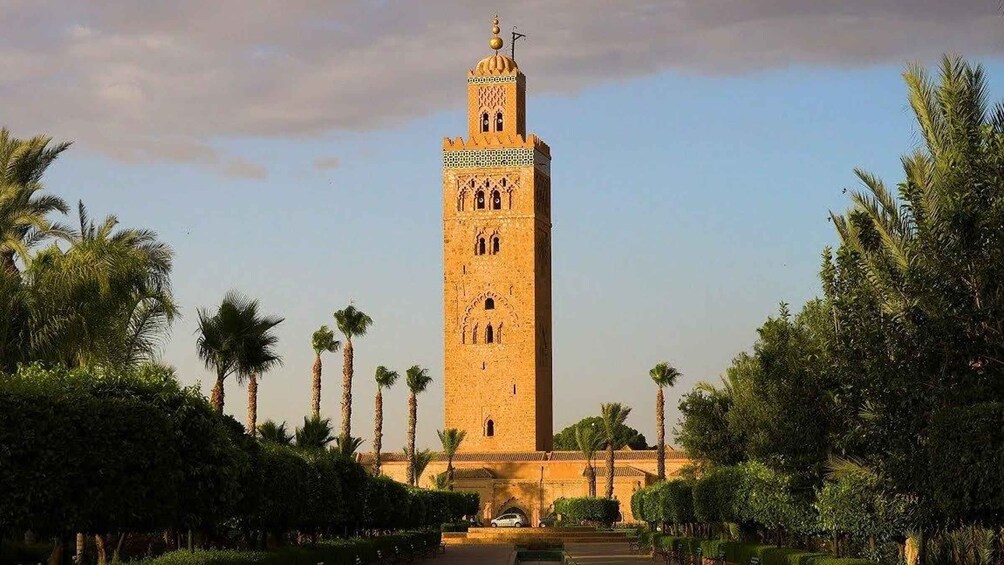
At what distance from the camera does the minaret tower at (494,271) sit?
241ft

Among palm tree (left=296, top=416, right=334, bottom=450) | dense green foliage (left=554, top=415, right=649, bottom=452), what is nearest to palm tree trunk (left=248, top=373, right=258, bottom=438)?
palm tree (left=296, top=416, right=334, bottom=450)

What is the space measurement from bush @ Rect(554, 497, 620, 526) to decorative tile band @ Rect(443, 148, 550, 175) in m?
17.0

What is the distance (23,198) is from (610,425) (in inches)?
1796

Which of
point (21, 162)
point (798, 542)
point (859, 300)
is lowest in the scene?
point (798, 542)

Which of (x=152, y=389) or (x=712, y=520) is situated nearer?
(x=152, y=389)

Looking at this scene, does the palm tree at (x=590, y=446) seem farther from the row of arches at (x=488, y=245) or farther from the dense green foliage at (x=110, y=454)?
the dense green foliage at (x=110, y=454)

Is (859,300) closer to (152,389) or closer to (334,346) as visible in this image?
(152,389)

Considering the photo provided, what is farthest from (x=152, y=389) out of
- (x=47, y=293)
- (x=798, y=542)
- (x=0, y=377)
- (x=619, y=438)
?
(x=619, y=438)

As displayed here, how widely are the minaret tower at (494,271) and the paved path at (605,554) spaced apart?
19139mm

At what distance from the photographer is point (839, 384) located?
17781 millimetres

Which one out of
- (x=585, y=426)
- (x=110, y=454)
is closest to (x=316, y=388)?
(x=110, y=454)

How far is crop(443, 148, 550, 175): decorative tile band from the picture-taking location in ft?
243

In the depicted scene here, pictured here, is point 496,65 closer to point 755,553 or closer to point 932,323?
point 755,553

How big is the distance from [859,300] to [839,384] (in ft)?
5.45
